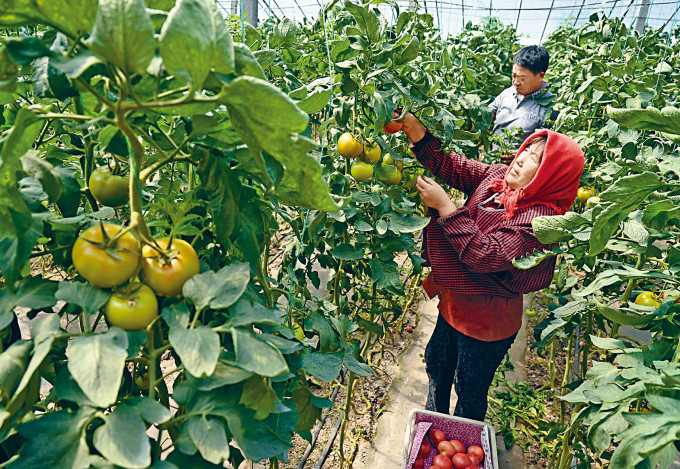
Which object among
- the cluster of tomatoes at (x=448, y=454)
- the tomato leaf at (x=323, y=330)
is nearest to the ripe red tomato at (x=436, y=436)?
the cluster of tomatoes at (x=448, y=454)

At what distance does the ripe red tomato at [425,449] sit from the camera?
1823 mm

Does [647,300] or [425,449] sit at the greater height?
[647,300]

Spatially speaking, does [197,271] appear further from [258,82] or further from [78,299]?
[258,82]

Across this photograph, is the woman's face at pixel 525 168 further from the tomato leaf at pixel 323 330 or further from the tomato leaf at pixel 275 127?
the tomato leaf at pixel 275 127

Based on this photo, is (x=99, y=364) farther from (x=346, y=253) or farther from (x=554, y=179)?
(x=554, y=179)

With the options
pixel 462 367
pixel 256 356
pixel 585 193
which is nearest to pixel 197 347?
pixel 256 356

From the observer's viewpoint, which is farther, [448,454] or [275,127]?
[448,454]

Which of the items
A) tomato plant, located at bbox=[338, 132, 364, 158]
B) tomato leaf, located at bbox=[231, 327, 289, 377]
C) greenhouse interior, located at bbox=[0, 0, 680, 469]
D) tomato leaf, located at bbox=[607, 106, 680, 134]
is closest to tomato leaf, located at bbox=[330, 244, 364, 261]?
greenhouse interior, located at bbox=[0, 0, 680, 469]

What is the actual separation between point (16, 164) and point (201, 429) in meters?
0.35

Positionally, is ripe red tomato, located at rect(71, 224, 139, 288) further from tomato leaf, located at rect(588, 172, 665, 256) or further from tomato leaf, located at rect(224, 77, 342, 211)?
tomato leaf, located at rect(588, 172, 665, 256)

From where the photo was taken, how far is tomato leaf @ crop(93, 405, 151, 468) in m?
0.45

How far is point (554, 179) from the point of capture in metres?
1.62

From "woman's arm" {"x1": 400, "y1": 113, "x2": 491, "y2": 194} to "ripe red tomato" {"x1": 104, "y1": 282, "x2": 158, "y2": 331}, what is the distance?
1.47 metres

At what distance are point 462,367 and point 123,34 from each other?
174cm
